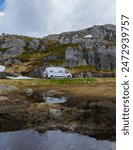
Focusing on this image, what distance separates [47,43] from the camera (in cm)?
16612

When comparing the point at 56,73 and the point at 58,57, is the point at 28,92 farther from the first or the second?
the point at 58,57

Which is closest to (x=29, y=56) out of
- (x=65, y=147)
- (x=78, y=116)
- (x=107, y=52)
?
(x=107, y=52)

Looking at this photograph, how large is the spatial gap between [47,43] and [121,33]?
15993cm

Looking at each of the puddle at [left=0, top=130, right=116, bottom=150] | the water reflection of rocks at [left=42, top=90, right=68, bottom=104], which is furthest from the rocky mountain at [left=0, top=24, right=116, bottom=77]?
the puddle at [left=0, top=130, right=116, bottom=150]

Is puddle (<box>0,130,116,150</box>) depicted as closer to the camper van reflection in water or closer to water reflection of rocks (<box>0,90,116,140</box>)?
water reflection of rocks (<box>0,90,116,140</box>)

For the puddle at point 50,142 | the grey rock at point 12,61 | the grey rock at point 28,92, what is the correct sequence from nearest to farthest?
the puddle at point 50,142 → the grey rock at point 28,92 → the grey rock at point 12,61

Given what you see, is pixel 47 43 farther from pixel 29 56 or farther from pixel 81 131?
pixel 81 131

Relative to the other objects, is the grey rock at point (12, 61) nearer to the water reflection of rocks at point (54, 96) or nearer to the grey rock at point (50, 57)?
the grey rock at point (50, 57)

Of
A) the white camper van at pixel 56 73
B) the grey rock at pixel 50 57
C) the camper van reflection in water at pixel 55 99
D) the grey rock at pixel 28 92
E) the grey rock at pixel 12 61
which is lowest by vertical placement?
the camper van reflection in water at pixel 55 99

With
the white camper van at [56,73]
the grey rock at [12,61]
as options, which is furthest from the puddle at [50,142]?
the grey rock at [12,61]

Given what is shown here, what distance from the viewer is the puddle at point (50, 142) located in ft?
84.5

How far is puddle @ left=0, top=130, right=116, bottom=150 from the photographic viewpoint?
25.8 meters

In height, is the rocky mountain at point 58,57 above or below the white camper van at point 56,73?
above

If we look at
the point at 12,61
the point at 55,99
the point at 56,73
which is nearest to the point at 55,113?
the point at 55,99
